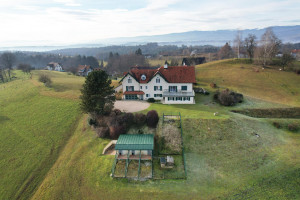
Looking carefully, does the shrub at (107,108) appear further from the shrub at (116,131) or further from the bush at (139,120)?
the bush at (139,120)

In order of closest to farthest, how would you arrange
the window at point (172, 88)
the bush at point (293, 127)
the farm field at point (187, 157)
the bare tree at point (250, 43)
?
the farm field at point (187, 157) < the bush at point (293, 127) < the window at point (172, 88) < the bare tree at point (250, 43)

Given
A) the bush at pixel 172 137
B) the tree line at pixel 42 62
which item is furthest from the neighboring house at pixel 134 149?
the tree line at pixel 42 62

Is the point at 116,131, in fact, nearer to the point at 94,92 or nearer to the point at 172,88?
the point at 94,92

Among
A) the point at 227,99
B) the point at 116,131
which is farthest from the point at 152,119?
the point at 227,99

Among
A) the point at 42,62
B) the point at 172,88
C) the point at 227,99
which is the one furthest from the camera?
the point at 42,62

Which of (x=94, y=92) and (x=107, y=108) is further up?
(x=94, y=92)

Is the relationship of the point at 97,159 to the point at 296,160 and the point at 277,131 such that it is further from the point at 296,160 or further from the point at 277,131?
the point at 277,131
